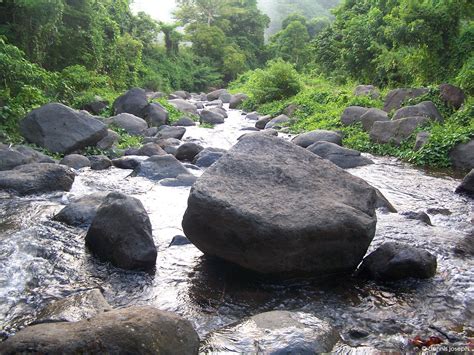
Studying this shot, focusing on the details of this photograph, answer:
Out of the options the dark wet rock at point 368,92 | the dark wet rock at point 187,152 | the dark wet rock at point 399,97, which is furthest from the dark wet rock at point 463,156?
the dark wet rock at point 368,92

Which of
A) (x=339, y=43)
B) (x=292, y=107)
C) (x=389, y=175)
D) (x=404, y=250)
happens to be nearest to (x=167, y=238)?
(x=404, y=250)

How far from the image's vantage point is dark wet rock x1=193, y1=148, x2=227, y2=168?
10.1 metres

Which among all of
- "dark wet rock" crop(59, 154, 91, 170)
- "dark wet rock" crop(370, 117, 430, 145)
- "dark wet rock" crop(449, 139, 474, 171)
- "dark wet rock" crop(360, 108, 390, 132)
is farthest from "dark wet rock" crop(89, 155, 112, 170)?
"dark wet rock" crop(360, 108, 390, 132)

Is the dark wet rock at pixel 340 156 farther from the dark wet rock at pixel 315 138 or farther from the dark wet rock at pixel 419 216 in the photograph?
the dark wet rock at pixel 419 216

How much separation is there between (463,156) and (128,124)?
870 centimetres

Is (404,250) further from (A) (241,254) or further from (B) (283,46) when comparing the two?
(B) (283,46)

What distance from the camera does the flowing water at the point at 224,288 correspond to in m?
3.88

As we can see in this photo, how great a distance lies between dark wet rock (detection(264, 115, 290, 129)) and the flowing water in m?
11.3

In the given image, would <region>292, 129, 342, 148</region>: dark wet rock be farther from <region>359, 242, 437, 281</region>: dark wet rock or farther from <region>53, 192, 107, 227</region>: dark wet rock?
<region>359, 242, 437, 281</region>: dark wet rock

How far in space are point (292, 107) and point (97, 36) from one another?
8507 mm

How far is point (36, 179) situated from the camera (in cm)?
718

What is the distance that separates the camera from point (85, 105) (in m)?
15.7

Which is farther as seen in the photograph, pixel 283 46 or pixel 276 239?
pixel 283 46

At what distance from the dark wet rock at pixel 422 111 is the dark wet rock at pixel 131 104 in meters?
7.94
